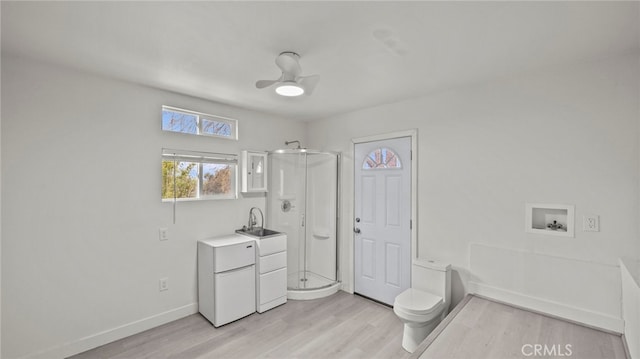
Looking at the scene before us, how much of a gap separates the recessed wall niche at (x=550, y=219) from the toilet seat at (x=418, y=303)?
3.50 ft

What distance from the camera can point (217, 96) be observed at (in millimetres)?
3160

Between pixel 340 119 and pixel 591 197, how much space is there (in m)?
2.80

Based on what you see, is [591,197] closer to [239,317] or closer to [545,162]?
[545,162]

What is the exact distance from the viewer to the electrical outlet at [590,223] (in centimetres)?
217

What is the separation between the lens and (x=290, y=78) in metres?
2.07

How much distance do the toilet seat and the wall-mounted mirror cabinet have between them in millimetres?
2224

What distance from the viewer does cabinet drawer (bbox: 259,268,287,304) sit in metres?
Answer: 3.24

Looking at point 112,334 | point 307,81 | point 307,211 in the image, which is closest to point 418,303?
point 307,211

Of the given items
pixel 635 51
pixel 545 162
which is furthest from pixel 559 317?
pixel 635 51

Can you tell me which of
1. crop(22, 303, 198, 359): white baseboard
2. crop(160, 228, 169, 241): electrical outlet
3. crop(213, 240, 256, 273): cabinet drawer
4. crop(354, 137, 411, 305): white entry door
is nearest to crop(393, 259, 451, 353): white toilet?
crop(354, 137, 411, 305): white entry door

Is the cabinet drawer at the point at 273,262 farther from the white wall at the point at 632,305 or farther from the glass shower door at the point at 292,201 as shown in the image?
the white wall at the point at 632,305

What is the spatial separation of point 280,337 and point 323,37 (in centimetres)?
269
